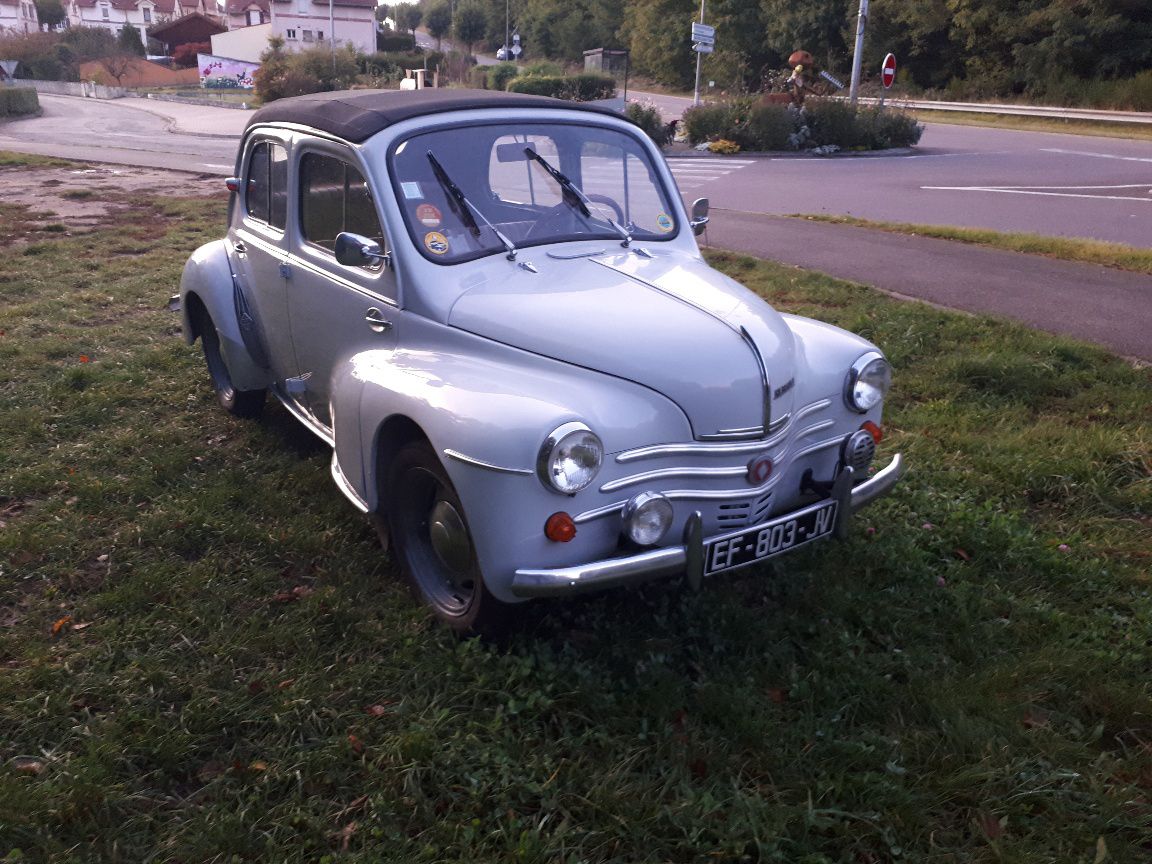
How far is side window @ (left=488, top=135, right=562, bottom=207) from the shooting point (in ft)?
13.4

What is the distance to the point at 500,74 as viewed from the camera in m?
46.3

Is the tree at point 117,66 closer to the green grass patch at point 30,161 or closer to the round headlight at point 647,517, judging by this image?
the green grass patch at point 30,161

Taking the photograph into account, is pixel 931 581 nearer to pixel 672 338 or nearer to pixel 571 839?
pixel 672 338

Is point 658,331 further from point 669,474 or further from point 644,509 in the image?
point 644,509

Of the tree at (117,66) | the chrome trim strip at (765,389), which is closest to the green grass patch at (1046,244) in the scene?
the chrome trim strip at (765,389)

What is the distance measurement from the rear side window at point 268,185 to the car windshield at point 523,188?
111cm

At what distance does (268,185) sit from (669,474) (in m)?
3.04

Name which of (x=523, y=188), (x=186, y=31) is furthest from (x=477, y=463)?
(x=186, y=31)

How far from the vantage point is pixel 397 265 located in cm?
382

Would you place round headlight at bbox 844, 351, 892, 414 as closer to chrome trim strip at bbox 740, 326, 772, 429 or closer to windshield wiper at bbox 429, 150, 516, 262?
chrome trim strip at bbox 740, 326, 772, 429

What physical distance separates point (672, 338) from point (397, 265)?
1.20 meters

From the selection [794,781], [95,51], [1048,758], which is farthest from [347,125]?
[95,51]

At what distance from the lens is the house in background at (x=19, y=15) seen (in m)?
93.2

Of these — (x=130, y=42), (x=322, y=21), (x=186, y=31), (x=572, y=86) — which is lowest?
(x=572, y=86)
